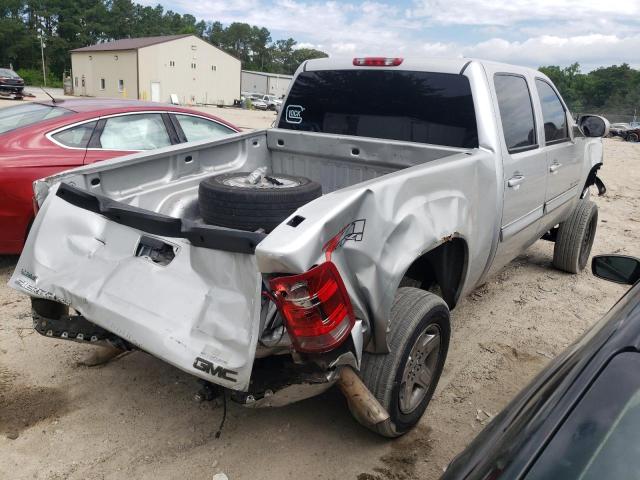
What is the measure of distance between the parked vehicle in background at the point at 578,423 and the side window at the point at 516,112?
93.2 inches

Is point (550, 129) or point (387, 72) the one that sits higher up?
point (387, 72)

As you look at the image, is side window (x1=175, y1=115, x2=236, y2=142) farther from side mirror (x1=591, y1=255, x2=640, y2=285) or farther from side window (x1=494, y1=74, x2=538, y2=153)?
side mirror (x1=591, y1=255, x2=640, y2=285)

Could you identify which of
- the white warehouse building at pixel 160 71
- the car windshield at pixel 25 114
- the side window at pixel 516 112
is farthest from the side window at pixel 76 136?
the white warehouse building at pixel 160 71

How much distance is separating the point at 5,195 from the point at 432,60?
3.54 metres

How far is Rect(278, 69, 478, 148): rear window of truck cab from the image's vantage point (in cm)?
354

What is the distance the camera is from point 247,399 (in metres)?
2.21

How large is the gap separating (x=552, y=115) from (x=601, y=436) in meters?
4.01

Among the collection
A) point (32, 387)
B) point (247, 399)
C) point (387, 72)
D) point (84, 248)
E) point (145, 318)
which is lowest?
point (32, 387)

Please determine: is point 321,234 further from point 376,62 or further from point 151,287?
point 376,62

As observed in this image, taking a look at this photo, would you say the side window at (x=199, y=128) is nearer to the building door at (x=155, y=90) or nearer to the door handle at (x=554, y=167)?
the door handle at (x=554, y=167)

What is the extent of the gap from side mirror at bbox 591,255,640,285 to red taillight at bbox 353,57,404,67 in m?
1.99

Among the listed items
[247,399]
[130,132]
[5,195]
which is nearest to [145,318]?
[247,399]

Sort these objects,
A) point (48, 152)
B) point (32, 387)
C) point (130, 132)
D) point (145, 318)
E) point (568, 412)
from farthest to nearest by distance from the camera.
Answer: point (130, 132) → point (48, 152) → point (32, 387) → point (145, 318) → point (568, 412)

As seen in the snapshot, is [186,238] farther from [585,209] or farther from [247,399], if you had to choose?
[585,209]
